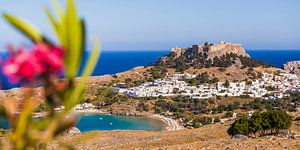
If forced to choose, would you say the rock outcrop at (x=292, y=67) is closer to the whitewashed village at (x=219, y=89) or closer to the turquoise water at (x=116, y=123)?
the whitewashed village at (x=219, y=89)

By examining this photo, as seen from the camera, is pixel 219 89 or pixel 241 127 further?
pixel 219 89

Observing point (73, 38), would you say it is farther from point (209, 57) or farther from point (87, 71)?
point (209, 57)

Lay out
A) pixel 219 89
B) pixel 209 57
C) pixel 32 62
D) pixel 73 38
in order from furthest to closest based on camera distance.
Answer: pixel 209 57 < pixel 219 89 < pixel 73 38 < pixel 32 62

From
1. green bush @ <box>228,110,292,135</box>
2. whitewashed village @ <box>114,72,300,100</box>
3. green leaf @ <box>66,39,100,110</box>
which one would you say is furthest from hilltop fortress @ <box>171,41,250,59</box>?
green leaf @ <box>66,39,100,110</box>

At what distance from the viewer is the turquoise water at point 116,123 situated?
7894 centimetres

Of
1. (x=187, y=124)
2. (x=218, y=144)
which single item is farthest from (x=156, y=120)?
(x=218, y=144)

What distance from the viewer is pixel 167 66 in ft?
430

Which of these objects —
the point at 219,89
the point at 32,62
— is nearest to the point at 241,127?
the point at 32,62

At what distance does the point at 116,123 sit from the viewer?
8606cm

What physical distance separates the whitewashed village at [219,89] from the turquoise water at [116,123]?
1350cm

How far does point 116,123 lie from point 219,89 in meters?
29.7

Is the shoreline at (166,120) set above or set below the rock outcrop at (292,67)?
below

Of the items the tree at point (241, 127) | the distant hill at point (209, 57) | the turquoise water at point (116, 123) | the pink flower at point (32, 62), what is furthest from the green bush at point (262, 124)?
the distant hill at point (209, 57)

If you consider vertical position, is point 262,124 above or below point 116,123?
above
